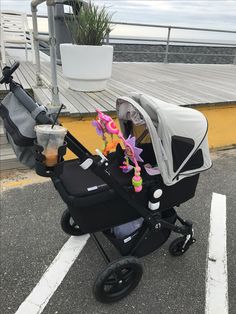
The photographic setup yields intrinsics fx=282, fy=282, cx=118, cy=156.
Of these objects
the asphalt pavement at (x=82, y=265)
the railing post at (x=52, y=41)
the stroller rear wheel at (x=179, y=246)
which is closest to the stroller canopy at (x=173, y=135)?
the stroller rear wheel at (x=179, y=246)

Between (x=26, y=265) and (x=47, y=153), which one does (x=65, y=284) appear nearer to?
(x=26, y=265)

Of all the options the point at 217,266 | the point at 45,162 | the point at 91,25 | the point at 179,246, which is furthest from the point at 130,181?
the point at 91,25

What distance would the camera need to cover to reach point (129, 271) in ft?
6.24

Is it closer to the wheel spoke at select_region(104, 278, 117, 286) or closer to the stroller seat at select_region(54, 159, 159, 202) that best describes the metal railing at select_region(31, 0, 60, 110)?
the stroller seat at select_region(54, 159, 159, 202)

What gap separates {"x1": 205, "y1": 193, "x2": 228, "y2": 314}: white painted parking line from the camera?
1931mm

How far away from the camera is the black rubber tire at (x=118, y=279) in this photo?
5.74 feet

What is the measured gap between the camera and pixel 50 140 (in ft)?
3.97

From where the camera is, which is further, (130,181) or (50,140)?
(130,181)

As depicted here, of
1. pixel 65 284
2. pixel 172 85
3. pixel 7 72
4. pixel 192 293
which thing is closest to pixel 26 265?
pixel 65 284

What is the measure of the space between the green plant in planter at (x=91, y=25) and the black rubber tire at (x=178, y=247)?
263 cm

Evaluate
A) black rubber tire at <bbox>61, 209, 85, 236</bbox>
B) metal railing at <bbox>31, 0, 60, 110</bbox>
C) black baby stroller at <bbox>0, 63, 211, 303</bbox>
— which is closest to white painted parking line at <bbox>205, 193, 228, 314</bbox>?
black baby stroller at <bbox>0, 63, 211, 303</bbox>

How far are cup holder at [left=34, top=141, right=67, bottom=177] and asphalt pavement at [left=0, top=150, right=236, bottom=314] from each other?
1089mm

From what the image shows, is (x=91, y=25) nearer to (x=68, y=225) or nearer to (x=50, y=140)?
(x=68, y=225)

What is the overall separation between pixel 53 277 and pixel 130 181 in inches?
38.9
